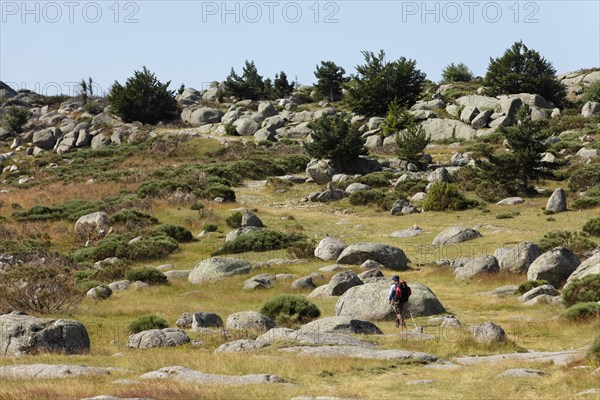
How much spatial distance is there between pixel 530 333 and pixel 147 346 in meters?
11.1

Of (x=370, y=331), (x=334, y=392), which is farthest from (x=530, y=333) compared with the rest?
(x=334, y=392)

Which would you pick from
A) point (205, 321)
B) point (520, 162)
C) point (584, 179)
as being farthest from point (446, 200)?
point (205, 321)

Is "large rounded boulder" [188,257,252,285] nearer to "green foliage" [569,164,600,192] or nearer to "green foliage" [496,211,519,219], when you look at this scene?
"green foliage" [496,211,519,219]

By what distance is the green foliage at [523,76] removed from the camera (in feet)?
279

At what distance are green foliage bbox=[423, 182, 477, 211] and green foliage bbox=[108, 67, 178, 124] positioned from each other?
2185 inches

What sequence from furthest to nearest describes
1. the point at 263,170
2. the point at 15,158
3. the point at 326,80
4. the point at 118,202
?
the point at 326,80
the point at 15,158
the point at 263,170
the point at 118,202

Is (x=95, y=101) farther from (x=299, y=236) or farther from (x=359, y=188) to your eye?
(x=299, y=236)

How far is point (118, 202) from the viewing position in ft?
177

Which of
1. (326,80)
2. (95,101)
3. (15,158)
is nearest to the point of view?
(15,158)

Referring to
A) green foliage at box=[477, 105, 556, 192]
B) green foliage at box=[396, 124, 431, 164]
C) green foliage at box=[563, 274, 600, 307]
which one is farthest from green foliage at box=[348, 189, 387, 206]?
green foliage at box=[563, 274, 600, 307]

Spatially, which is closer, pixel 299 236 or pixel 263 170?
pixel 299 236

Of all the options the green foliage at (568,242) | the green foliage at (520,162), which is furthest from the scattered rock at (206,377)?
the green foliage at (520,162)

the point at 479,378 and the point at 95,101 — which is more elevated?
the point at 95,101

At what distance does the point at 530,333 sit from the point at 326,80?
86.6 metres
